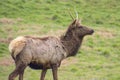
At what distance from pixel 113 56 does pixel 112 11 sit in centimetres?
978

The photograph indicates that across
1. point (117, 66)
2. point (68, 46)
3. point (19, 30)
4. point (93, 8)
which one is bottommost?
point (93, 8)

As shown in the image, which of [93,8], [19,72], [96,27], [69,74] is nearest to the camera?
[19,72]

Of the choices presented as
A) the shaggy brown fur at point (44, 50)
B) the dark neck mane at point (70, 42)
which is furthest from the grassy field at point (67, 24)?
the shaggy brown fur at point (44, 50)

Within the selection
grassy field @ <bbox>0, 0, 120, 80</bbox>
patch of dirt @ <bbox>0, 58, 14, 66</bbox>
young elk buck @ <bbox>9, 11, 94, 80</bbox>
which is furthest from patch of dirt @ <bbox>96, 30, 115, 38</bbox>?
young elk buck @ <bbox>9, 11, 94, 80</bbox>

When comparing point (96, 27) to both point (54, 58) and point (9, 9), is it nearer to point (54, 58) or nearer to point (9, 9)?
point (9, 9)

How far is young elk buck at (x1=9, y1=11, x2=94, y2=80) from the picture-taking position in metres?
16.2

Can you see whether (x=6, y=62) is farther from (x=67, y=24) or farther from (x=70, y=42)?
(x=67, y=24)

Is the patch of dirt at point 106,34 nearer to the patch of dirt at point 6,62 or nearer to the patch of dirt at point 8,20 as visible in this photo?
the patch of dirt at point 8,20

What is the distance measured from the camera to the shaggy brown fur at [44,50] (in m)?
16.2

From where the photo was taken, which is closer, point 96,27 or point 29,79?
point 29,79

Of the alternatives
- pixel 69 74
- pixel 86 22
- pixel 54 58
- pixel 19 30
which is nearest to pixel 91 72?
pixel 69 74

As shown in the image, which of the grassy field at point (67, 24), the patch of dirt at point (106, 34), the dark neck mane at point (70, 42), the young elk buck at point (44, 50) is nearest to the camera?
the young elk buck at point (44, 50)

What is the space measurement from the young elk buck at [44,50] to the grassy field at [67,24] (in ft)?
6.69

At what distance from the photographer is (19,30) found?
27219 millimetres
